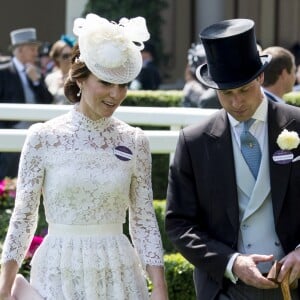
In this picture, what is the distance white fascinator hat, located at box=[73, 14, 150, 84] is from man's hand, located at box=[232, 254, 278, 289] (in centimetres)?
84

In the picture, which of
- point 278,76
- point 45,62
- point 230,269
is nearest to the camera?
point 230,269

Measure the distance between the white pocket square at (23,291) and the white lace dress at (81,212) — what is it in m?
0.04

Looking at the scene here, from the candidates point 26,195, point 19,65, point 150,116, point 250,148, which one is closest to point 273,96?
point 150,116

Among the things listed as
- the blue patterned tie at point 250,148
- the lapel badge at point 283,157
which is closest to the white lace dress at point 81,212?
the blue patterned tie at point 250,148

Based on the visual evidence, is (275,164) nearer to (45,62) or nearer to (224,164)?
(224,164)

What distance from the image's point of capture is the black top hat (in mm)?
4559

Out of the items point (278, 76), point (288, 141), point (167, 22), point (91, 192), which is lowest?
point (167, 22)

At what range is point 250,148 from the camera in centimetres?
465

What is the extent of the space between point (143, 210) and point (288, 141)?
64 centimetres

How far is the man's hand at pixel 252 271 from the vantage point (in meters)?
4.36

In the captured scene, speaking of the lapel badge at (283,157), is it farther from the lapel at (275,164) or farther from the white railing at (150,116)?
the white railing at (150,116)

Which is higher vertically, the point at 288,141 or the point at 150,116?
the point at 288,141

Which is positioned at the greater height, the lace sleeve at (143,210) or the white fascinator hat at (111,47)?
the white fascinator hat at (111,47)

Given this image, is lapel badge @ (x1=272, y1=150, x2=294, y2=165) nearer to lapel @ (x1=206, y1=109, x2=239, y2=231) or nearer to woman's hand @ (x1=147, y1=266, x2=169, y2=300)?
lapel @ (x1=206, y1=109, x2=239, y2=231)
